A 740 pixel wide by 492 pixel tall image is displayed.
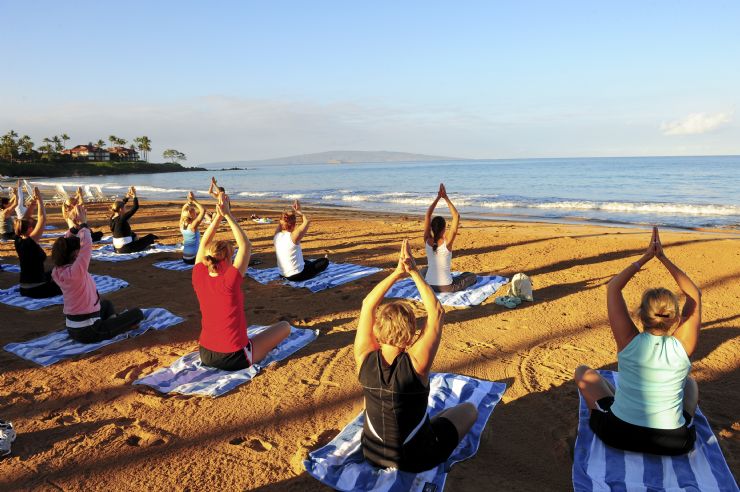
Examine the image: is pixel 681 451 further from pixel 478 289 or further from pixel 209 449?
pixel 478 289

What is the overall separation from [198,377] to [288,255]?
328cm

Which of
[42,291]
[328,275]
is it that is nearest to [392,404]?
[328,275]

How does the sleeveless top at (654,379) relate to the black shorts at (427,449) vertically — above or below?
above

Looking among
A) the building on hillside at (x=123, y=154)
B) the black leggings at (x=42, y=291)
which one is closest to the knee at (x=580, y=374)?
the black leggings at (x=42, y=291)

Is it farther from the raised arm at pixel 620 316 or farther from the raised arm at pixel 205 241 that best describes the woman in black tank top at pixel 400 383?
the raised arm at pixel 205 241

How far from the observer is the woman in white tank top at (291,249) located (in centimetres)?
728

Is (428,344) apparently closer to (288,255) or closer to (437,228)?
(437,228)

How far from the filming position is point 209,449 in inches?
129

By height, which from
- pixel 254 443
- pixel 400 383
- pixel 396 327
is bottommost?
pixel 254 443

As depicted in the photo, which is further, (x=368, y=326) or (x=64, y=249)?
(x=64, y=249)

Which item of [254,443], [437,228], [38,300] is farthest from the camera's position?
[38,300]

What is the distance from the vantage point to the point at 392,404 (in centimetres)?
261

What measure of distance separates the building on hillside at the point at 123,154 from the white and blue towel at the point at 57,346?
100 meters

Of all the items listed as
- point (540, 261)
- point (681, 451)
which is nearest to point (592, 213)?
point (540, 261)
